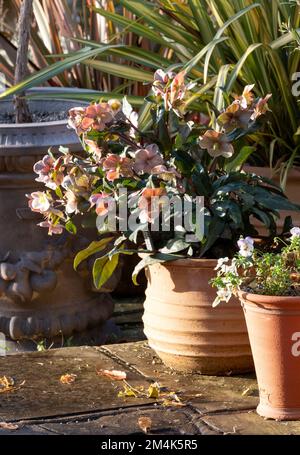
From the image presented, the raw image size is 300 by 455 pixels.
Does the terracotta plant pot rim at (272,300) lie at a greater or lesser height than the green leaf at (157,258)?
lesser

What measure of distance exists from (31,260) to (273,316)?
1.14m

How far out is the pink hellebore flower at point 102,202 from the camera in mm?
2805

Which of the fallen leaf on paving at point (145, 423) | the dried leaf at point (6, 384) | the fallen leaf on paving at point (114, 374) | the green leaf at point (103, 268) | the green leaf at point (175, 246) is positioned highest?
the green leaf at point (175, 246)

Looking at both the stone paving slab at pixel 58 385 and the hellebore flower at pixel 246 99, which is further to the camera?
the hellebore flower at pixel 246 99

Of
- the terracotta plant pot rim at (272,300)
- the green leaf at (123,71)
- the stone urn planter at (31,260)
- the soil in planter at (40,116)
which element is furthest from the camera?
the green leaf at (123,71)

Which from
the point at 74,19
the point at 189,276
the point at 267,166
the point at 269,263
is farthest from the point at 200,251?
the point at 74,19

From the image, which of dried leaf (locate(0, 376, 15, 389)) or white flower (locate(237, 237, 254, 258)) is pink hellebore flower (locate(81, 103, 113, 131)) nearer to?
white flower (locate(237, 237, 254, 258))

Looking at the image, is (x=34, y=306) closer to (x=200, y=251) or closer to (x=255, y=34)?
(x=200, y=251)

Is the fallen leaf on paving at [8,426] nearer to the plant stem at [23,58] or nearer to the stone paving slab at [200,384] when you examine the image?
the stone paving slab at [200,384]

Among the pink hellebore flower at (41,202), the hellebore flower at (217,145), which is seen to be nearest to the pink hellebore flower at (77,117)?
the pink hellebore flower at (41,202)

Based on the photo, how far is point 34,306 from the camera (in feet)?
11.4

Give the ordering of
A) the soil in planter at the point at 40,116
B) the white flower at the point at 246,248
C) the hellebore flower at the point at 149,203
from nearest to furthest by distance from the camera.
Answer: the white flower at the point at 246,248 < the hellebore flower at the point at 149,203 < the soil in planter at the point at 40,116
